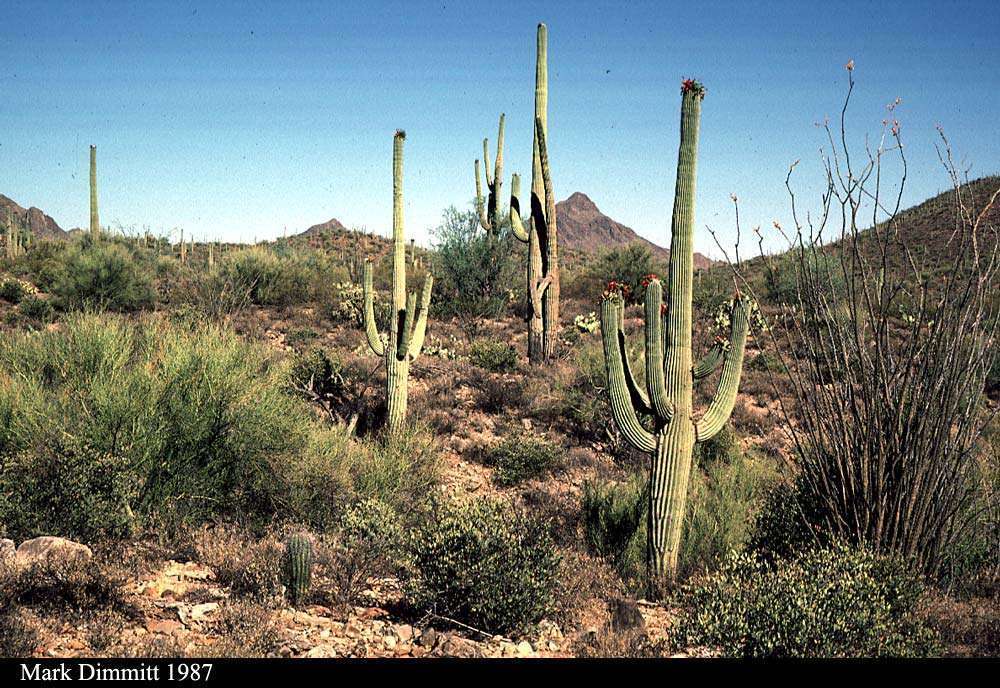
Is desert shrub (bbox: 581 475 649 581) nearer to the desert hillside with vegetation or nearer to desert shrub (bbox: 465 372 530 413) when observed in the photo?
the desert hillside with vegetation

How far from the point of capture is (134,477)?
19.2 feet

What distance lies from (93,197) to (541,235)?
2459 centimetres

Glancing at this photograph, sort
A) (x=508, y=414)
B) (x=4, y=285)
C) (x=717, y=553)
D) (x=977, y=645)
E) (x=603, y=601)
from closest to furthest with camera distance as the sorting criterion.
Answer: (x=977, y=645), (x=603, y=601), (x=717, y=553), (x=508, y=414), (x=4, y=285)

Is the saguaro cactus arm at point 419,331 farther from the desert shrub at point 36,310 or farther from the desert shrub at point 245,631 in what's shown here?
the desert shrub at point 36,310

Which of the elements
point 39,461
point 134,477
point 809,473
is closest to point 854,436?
point 809,473

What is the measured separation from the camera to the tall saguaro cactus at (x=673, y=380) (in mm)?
5812

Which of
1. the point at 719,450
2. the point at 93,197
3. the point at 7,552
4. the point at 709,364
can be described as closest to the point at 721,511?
the point at 709,364

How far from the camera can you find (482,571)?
5.07 metres

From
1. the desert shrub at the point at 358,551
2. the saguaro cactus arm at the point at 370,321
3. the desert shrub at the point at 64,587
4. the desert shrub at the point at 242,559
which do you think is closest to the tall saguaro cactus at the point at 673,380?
the desert shrub at the point at 358,551

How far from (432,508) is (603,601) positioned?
5.10 feet

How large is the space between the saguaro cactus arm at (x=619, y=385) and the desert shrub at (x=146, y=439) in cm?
297

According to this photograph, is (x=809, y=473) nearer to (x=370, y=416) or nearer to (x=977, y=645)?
(x=977, y=645)

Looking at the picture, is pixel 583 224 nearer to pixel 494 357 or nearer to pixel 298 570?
pixel 494 357

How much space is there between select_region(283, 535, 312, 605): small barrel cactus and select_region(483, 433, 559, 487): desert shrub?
419 centimetres
